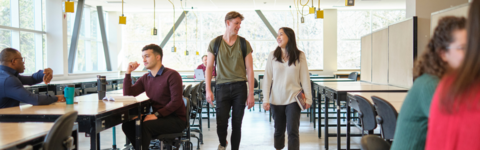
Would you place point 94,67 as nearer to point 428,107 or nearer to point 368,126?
point 368,126

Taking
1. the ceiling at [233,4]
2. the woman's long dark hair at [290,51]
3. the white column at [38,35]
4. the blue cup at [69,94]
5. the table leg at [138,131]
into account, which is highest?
the ceiling at [233,4]

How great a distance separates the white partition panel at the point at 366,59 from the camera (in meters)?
4.82

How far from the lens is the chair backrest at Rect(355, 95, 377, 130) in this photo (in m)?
2.21

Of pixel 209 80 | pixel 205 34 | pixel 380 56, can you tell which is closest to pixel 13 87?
pixel 209 80

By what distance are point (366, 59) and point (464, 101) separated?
4.47 meters

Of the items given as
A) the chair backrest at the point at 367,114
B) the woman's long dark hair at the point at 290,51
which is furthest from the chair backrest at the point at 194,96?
the chair backrest at the point at 367,114

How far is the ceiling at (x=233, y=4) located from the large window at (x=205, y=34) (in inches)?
21.8

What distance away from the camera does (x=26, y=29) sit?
6.66 meters

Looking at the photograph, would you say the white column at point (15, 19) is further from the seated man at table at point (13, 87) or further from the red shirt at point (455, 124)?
the red shirt at point (455, 124)

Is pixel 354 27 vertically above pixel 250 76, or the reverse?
pixel 354 27

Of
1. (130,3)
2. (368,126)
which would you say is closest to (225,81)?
(368,126)

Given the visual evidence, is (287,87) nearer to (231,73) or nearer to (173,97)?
(231,73)

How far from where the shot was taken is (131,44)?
432 inches

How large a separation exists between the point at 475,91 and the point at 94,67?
10.2 m
